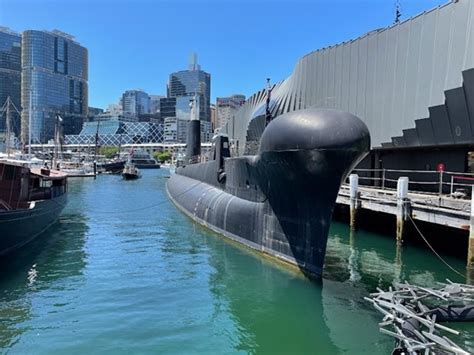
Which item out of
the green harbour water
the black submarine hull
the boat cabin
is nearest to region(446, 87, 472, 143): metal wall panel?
the green harbour water

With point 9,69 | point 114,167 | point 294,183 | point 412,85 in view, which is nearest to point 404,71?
point 412,85

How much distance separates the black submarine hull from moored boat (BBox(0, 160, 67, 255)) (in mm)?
9018

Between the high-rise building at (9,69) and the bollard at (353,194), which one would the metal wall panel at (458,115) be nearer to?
the bollard at (353,194)

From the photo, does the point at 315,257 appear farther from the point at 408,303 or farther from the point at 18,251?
the point at 18,251

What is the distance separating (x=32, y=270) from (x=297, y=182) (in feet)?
32.5

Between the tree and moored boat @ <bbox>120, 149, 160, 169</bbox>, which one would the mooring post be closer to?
moored boat @ <bbox>120, 149, 160, 169</bbox>

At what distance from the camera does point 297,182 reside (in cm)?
1377

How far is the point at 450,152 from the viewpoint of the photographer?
89.0 ft

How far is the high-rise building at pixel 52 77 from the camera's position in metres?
122

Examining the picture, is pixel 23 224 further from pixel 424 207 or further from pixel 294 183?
pixel 424 207

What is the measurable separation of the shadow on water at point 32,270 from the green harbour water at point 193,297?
0.04m

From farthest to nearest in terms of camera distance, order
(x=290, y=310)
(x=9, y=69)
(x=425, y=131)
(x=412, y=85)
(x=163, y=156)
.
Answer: (x=163, y=156) → (x=9, y=69) → (x=412, y=85) → (x=425, y=131) → (x=290, y=310)

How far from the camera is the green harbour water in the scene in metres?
9.58

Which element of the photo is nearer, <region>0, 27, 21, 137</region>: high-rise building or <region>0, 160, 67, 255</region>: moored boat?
<region>0, 160, 67, 255</region>: moored boat
